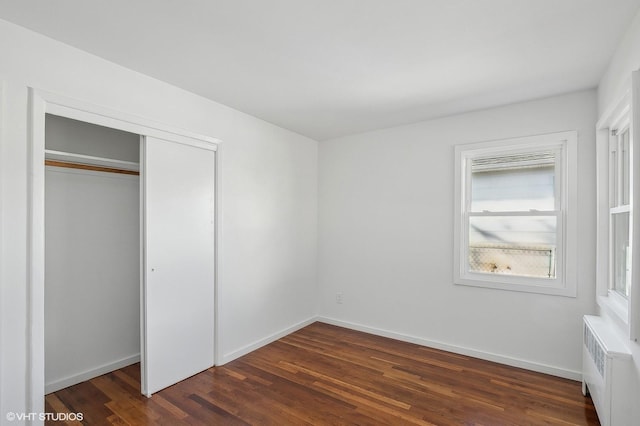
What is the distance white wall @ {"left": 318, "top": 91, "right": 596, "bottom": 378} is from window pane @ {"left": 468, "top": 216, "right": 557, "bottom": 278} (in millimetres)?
242

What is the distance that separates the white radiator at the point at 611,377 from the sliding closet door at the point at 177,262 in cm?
309

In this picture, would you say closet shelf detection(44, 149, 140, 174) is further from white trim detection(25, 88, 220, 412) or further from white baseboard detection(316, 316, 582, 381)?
white baseboard detection(316, 316, 582, 381)

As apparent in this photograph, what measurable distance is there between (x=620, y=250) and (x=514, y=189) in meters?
1.12

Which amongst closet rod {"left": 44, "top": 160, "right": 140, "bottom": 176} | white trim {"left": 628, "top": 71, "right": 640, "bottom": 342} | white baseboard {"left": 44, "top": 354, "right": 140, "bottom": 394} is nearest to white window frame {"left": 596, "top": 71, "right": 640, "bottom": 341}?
white trim {"left": 628, "top": 71, "right": 640, "bottom": 342}

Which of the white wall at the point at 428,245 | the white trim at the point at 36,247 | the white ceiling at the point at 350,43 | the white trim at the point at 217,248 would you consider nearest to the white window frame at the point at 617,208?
the white wall at the point at 428,245

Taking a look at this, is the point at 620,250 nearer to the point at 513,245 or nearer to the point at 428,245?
the point at 513,245

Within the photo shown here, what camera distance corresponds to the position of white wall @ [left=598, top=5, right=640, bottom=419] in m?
1.79

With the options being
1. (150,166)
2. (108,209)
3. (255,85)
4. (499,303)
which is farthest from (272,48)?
(499,303)

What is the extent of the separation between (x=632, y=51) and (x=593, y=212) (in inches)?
58.1

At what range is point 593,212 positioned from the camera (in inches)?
112

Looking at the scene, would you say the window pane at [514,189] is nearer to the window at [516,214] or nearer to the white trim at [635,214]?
the window at [516,214]

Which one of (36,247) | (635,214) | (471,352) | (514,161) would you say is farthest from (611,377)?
(36,247)

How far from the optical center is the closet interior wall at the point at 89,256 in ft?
9.11

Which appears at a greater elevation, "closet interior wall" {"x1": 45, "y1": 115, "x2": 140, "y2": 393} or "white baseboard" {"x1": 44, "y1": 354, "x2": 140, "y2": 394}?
"closet interior wall" {"x1": 45, "y1": 115, "x2": 140, "y2": 393}
